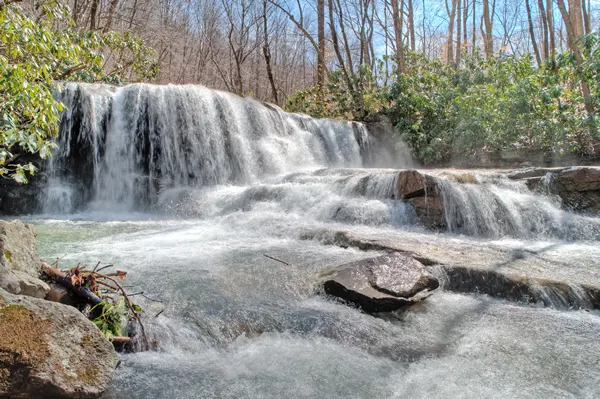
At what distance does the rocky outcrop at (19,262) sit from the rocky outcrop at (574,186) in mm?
7473

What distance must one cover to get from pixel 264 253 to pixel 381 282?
1.85m

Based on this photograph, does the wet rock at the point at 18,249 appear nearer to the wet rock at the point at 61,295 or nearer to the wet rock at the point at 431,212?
the wet rock at the point at 61,295

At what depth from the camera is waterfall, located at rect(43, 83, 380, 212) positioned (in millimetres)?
9102

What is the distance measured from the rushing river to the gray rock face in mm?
118

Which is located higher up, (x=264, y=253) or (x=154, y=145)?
(x=154, y=145)

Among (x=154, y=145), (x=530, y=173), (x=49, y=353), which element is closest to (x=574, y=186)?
(x=530, y=173)

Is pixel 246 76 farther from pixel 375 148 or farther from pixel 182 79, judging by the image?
pixel 375 148

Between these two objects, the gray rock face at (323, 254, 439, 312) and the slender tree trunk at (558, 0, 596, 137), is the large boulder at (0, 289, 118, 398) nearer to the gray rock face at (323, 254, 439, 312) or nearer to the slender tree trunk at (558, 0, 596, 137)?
the gray rock face at (323, 254, 439, 312)

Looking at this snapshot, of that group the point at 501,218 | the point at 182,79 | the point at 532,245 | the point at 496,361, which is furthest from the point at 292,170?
the point at 182,79

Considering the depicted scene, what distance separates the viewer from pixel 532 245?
212 inches

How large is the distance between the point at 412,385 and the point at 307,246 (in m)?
3.07

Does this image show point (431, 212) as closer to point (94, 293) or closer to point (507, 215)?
point (507, 215)

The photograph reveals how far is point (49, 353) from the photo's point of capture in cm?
174

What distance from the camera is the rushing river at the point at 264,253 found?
219cm
